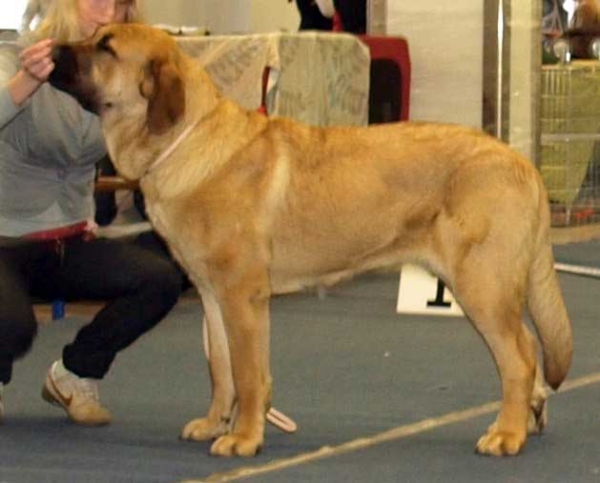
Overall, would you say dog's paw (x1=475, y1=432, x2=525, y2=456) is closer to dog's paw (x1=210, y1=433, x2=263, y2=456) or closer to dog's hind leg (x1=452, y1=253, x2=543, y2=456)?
dog's hind leg (x1=452, y1=253, x2=543, y2=456)

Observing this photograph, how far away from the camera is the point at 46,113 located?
4.00 meters

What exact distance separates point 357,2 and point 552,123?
1.30 m

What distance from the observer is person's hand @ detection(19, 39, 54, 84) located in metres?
3.59

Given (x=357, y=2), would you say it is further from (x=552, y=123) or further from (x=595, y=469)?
(x=595, y=469)

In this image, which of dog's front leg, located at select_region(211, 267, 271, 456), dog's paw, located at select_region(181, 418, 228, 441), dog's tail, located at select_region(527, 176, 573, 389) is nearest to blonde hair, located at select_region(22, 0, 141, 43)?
dog's front leg, located at select_region(211, 267, 271, 456)

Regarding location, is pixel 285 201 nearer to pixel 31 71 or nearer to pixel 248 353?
pixel 248 353

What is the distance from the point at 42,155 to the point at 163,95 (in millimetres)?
636

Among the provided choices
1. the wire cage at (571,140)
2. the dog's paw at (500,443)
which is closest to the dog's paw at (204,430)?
the dog's paw at (500,443)

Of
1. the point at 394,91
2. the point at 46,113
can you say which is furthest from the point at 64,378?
the point at 394,91

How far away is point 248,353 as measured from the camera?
357cm

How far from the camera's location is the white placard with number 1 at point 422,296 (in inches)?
215

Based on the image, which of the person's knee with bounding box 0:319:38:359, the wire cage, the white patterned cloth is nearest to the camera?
the person's knee with bounding box 0:319:38:359

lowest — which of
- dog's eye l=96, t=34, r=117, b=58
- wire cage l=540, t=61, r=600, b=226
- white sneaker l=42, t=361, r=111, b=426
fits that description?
wire cage l=540, t=61, r=600, b=226

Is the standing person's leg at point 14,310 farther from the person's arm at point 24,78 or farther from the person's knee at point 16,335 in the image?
the person's arm at point 24,78
